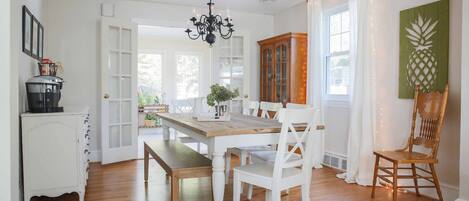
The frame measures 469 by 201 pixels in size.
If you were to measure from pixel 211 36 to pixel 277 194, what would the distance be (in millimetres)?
1926

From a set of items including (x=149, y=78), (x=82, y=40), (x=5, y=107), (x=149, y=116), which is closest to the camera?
(x=5, y=107)

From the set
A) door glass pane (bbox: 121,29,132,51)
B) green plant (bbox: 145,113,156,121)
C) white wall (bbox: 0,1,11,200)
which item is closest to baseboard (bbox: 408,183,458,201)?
white wall (bbox: 0,1,11,200)

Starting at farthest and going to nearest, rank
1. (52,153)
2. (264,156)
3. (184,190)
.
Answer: (184,190) < (264,156) < (52,153)

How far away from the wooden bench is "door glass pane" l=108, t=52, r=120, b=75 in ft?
5.77

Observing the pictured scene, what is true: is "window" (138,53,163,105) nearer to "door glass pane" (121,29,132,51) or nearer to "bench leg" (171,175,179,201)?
"door glass pane" (121,29,132,51)

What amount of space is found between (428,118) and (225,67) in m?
3.32

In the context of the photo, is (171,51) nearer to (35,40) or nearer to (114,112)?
(114,112)

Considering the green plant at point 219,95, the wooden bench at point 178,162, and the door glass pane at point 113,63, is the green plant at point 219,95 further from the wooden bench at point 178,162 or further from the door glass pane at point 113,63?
the door glass pane at point 113,63

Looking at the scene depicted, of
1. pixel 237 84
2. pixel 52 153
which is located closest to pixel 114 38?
pixel 237 84

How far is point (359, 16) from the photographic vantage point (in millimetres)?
3867

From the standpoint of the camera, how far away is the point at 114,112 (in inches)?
193

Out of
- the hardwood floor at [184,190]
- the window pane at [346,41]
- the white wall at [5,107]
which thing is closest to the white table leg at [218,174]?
the hardwood floor at [184,190]

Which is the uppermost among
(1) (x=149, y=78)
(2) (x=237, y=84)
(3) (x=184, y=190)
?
(1) (x=149, y=78)

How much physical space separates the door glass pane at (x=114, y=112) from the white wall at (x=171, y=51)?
413cm
